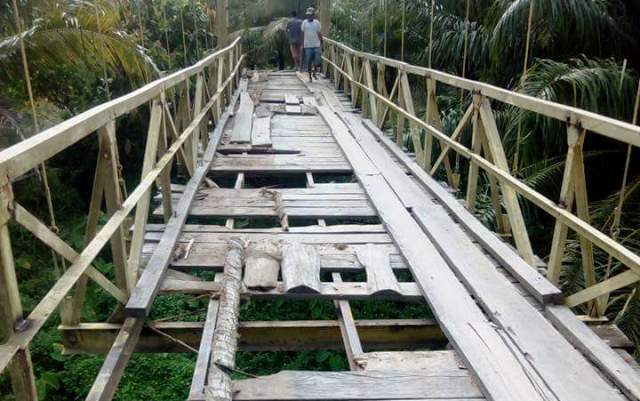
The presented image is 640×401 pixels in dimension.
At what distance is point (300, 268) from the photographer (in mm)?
3416

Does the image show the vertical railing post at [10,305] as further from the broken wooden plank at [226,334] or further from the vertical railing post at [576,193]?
the vertical railing post at [576,193]

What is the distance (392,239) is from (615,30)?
4.15 m

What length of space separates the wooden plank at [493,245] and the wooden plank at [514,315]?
0.23 ft

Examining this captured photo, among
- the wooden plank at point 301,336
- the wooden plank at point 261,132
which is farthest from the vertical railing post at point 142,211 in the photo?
the wooden plank at point 261,132

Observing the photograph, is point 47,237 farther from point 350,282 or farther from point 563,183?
point 563,183

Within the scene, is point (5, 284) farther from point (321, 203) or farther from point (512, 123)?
point (512, 123)

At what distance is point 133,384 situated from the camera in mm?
7023

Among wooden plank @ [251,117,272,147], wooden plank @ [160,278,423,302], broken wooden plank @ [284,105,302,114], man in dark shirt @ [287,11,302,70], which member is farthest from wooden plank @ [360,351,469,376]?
man in dark shirt @ [287,11,302,70]

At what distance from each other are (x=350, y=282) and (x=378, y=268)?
208 millimetres

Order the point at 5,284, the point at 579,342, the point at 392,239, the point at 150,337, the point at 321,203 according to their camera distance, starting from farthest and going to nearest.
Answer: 1. the point at 321,203
2. the point at 392,239
3. the point at 150,337
4. the point at 579,342
5. the point at 5,284

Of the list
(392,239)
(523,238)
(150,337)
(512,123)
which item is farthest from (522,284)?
(512,123)

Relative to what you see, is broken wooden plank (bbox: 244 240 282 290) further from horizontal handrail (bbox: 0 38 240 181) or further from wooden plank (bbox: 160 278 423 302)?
horizontal handrail (bbox: 0 38 240 181)

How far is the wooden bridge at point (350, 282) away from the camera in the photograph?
2.30m

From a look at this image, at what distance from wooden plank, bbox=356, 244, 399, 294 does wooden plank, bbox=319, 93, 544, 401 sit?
0.13m
